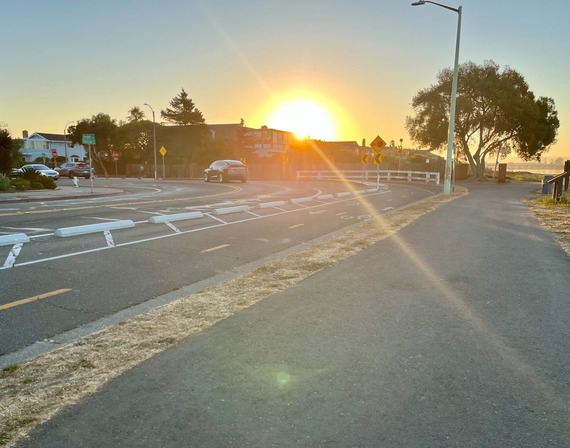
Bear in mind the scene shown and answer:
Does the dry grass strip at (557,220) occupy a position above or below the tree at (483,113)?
below

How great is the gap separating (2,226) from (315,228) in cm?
841

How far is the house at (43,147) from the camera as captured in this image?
88.4 meters

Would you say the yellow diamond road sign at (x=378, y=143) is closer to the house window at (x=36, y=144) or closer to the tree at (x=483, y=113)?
the tree at (x=483, y=113)

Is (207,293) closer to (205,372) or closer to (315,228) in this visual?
(205,372)

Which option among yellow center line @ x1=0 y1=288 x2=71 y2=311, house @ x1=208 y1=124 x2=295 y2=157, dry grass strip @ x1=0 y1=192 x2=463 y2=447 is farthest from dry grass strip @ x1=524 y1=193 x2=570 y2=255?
house @ x1=208 y1=124 x2=295 y2=157

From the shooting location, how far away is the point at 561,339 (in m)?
4.09

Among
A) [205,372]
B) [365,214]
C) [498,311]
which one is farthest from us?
[365,214]

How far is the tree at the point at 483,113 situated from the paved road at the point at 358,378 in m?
41.7

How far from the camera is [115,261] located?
7.41 meters

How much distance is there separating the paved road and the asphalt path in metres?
1.52

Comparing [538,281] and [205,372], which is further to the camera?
[538,281]

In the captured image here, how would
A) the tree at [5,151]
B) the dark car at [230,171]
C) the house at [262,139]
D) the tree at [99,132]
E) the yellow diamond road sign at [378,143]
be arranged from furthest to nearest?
the house at [262,139], the tree at [99,132], the dark car at [230,171], the tree at [5,151], the yellow diamond road sign at [378,143]

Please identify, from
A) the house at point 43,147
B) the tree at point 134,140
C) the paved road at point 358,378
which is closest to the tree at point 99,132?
the tree at point 134,140

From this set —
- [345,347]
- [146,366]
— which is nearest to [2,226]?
[146,366]
